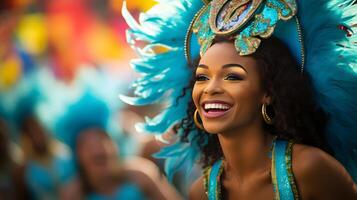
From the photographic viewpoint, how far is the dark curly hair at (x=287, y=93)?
8.73 feet

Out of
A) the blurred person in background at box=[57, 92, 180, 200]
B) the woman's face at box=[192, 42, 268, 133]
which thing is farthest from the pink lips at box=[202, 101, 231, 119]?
the blurred person in background at box=[57, 92, 180, 200]

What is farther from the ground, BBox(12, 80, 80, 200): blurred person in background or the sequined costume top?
the sequined costume top

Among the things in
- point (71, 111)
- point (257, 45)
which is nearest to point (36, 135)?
point (71, 111)

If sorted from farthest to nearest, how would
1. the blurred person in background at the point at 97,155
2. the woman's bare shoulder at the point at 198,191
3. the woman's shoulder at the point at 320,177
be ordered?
the blurred person in background at the point at 97,155, the woman's bare shoulder at the point at 198,191, the woman's shoulder at the point at 320,177

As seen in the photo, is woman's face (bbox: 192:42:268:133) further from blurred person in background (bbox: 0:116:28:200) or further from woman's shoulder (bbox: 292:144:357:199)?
blurred person in background (bbox: 0:116:28:200)

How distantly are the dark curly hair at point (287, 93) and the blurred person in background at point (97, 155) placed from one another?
2232 mm

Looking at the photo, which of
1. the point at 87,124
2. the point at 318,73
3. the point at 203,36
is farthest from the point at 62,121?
the point at 318,73

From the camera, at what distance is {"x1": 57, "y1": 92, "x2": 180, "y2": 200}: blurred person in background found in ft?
16.0

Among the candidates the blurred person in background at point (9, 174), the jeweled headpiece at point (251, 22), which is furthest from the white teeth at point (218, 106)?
the blurred person in background at point (9, 174)

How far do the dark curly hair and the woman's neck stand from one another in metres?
0.06

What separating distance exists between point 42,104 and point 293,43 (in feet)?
15.7

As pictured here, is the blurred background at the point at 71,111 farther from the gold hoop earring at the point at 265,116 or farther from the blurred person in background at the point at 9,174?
the gold hoop earring at the point at 265,116

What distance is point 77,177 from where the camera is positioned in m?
5.14

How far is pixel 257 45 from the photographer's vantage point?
8.64ft
